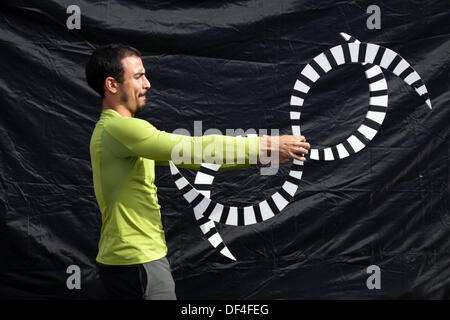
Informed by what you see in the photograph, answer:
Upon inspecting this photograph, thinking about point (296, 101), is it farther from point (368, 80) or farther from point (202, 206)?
point (202, 206)

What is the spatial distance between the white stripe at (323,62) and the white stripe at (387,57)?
305mm

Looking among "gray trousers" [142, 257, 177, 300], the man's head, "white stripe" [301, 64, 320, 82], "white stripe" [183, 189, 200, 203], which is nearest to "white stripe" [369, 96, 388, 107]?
"white stripe" [301, 64, 320, 82]

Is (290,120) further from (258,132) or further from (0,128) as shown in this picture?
(0,128)

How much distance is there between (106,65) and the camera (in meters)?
1.78

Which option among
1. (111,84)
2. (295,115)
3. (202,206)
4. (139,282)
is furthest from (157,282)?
(295,115)

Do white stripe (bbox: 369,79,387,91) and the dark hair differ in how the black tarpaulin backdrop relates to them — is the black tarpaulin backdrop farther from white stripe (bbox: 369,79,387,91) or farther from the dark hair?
the dark hair

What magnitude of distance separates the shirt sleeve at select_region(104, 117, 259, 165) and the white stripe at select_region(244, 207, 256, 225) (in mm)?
1356

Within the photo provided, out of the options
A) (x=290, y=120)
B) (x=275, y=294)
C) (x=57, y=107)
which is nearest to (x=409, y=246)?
(x=275, y=294)

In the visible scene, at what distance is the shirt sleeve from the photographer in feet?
5.40

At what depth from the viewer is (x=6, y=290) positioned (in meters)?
3.05

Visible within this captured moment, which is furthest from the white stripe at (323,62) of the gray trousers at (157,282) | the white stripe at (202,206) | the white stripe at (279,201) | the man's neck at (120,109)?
the gray trousers at (157,282)

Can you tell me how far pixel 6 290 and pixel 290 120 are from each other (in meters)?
2.01

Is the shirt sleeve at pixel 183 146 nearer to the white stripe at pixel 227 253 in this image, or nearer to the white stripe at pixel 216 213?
the white stripe at pixel 216 213

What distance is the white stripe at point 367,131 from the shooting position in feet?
9.64
